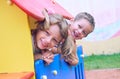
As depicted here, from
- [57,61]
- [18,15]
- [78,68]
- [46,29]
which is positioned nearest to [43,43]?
[46,29]

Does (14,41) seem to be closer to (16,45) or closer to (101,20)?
(16,45)

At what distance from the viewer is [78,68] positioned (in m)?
2.41

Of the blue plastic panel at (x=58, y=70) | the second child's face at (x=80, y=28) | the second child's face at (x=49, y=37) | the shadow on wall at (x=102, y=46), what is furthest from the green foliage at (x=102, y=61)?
the second child's face at (x=49, y=37)

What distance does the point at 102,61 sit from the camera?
5.29 metres

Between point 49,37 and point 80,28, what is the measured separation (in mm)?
636

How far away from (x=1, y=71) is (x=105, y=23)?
451 cm

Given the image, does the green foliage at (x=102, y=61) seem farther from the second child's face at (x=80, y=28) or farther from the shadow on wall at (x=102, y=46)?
the second child's face at (x=80, y=28)

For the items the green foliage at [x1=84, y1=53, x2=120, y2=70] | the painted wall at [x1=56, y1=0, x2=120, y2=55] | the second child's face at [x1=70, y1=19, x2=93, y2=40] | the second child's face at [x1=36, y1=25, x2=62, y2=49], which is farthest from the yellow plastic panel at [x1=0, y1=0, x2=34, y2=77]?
the painted wall at [x1=56, y1=0, x2=120, y2=55]

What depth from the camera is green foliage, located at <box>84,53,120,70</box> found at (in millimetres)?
4917

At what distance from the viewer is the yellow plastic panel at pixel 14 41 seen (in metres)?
1.43

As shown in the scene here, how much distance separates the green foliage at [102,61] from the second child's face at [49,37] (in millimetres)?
3328

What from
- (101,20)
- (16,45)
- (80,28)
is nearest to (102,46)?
(101,20)

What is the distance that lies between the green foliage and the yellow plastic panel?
136 inches

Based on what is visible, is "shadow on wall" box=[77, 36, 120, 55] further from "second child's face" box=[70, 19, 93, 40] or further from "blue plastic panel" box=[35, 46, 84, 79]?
"second child's face" box=[70, 19, 93, 40]
